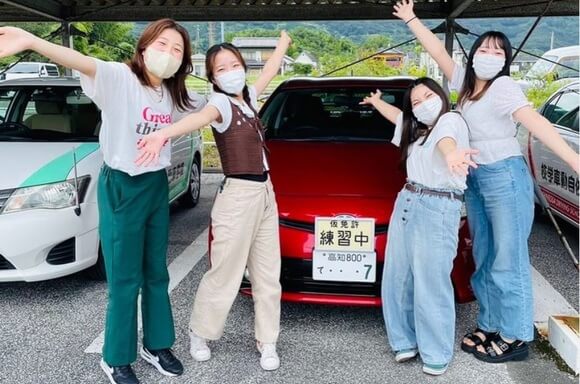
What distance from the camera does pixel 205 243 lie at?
5035mm

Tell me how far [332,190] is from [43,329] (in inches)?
75.1

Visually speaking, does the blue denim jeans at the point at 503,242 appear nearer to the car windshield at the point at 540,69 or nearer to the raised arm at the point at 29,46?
the raised arm at the point at 29,46

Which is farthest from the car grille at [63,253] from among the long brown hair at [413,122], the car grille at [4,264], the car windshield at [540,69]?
the car windshield at [540,69]

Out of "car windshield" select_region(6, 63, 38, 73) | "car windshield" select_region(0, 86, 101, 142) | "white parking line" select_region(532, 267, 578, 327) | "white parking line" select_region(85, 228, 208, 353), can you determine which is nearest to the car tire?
"white parking line" select_region(85, 228, 208, 353)

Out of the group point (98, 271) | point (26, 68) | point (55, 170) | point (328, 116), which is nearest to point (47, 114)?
point (55, 170)

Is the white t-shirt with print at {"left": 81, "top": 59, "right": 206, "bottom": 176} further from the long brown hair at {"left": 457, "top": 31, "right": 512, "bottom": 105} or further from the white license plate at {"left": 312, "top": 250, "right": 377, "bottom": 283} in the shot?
the long brown hair at {"left": 457, "top": 31, "right": 512, "bottom": 105}

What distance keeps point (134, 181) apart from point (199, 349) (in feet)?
3.25

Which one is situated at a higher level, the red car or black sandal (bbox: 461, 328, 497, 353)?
the red car

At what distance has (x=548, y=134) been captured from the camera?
245cm

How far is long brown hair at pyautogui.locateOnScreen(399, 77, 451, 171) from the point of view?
263 centimetres

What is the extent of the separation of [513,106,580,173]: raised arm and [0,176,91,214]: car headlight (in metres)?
2.62

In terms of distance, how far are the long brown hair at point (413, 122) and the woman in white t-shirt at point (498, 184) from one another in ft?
0.54

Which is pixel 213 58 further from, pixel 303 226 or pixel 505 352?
pixel 505 352

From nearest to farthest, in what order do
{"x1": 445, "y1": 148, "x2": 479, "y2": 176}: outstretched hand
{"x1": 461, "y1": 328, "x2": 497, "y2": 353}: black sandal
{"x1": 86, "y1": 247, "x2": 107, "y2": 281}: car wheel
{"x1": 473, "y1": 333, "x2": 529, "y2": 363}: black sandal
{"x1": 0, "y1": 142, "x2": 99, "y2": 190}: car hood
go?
{"x1": 445, "y1": 148, "x2": 479, "y2": 176}: outstretched hand
{"x1": 473, "y1": 333, "x2": 529, "y2": 363}: black sandal
{"x1": 461, "y1": 328, "x2": 497, "y2": 353}: black sandal
{"x1": 0, "y1": 142, "x2": 99, "y2": 190}: car hood
{"x1": 86, "y1": 247, "x2": 107, "y2": 281}: car wheel
